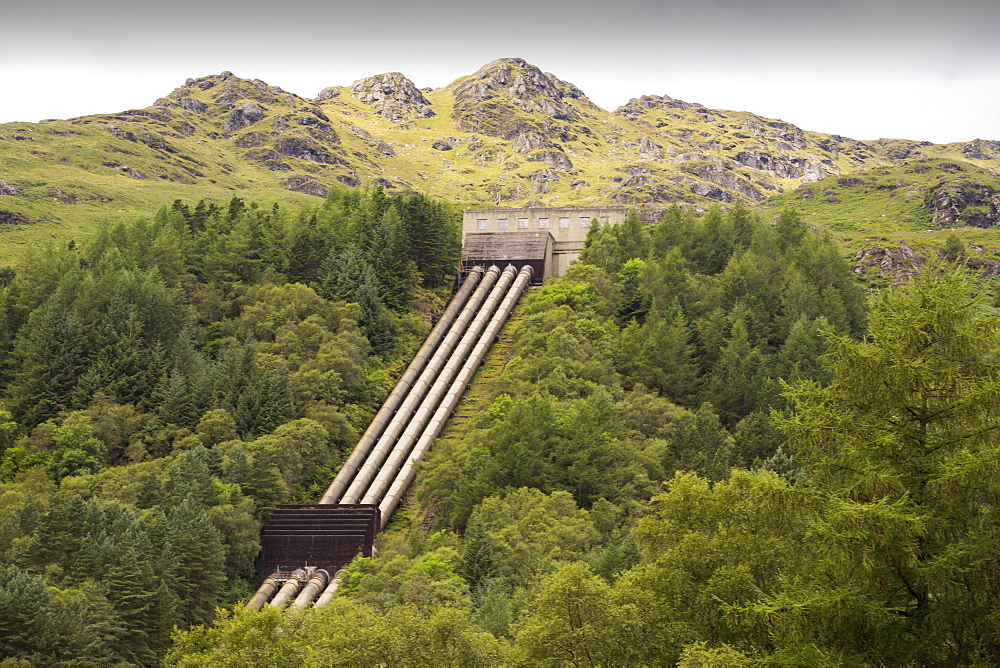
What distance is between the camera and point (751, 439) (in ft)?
246

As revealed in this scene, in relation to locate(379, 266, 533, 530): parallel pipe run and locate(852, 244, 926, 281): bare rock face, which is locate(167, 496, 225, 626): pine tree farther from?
locate(852, 244, 926, 281): bare rock face

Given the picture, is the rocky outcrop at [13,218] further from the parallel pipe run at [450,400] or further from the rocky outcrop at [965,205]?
the rocky outcrop at [965,205]

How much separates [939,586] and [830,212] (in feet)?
579

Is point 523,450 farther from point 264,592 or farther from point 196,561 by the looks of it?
point 196,561

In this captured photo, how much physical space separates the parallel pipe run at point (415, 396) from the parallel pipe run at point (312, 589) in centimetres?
736

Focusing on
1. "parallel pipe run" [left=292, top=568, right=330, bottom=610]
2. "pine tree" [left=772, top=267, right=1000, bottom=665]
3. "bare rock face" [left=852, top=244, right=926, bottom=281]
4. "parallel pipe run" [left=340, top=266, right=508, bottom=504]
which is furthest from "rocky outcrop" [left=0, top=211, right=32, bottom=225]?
"pine tree" [left=772, top=267, right=1000, bottom=665]

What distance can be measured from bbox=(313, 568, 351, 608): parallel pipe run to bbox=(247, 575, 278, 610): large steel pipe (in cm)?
349

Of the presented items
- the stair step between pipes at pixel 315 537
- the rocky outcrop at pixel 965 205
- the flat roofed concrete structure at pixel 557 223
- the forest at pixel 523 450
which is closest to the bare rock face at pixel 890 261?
the forest at pixel 523 450

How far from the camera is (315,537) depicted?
71.6 metres

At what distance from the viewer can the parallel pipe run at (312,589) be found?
6525 centimetres

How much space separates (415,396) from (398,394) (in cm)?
144

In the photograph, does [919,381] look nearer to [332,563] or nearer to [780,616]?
[780,616]

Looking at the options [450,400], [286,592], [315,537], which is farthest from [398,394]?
[286,592]

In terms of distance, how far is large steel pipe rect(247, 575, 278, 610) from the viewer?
65938 mm
